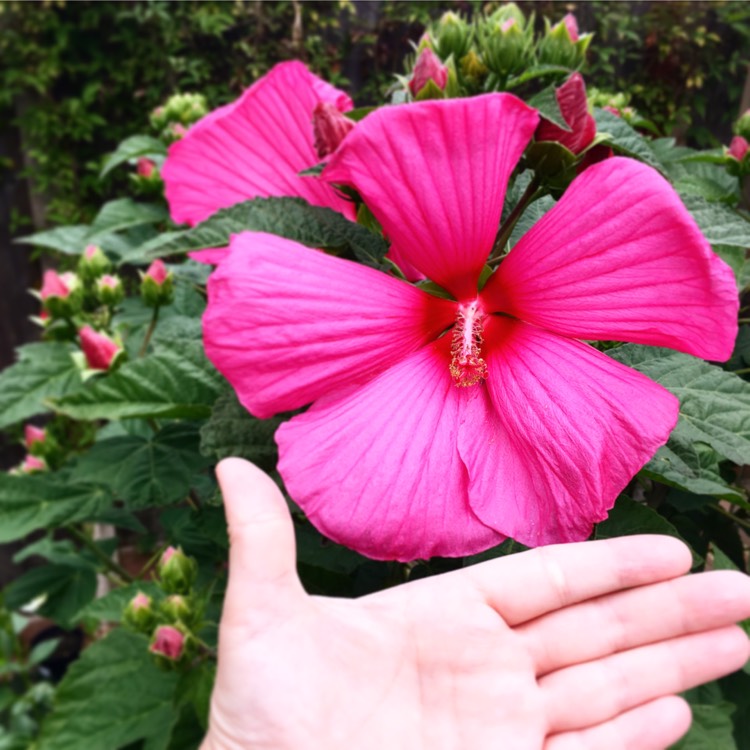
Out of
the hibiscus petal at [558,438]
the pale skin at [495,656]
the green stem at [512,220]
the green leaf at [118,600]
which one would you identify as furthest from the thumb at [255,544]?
the green leaf at [118,600]

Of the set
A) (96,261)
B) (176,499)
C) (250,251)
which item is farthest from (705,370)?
(96,261)

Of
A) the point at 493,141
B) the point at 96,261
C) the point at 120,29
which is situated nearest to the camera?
the point at 493,141

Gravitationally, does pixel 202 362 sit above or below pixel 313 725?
above

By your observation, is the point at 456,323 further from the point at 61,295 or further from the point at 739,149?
the point at 61,295

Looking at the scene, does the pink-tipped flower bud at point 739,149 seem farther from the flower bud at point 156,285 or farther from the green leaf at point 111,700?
the green leaf at point 111,700

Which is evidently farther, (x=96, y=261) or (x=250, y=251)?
(x=96, y=261)

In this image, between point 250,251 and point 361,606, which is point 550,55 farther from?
point 361,606
